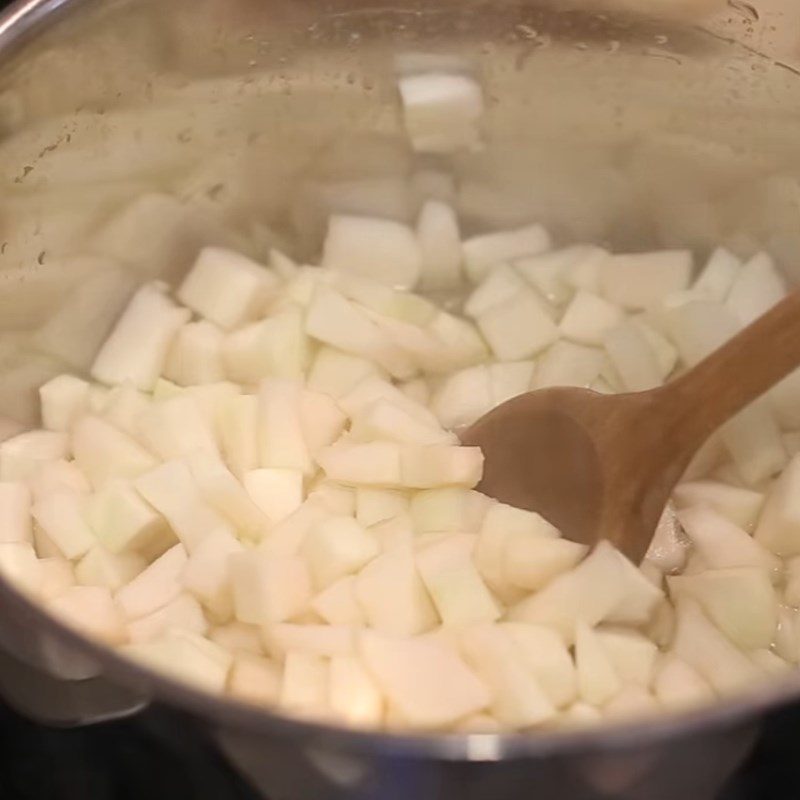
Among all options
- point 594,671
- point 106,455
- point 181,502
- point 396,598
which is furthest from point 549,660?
point 106,455

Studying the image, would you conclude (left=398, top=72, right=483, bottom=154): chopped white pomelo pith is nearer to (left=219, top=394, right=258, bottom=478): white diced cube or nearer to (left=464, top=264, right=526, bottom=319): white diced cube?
(left=464, top=264, right=526, bottom=319): white diced cube

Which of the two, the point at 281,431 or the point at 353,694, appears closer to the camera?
the point at 353,694

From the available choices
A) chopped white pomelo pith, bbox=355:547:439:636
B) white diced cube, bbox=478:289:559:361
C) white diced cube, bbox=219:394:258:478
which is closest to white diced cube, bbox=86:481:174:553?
white diced cube, bbox=219:394:258:478

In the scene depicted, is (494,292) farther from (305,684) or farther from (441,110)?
(305,684)

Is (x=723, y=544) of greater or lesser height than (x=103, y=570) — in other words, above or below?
below

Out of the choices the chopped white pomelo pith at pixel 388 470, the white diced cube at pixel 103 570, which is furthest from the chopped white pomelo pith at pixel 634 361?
the white diced cube at pixel 103 570

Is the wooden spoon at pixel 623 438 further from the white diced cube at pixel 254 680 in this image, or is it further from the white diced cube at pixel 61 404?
the white diced cube at pixel 61 404
